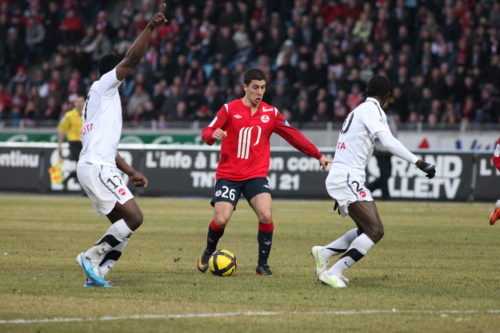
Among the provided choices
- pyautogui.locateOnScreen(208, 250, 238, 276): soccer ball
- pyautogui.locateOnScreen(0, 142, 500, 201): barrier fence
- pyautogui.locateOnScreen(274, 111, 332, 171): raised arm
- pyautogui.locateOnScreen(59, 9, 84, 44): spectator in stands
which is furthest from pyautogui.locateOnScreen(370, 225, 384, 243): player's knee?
pyautogui.locateOnScreen(59, 9, 84, 44): spectator in stands

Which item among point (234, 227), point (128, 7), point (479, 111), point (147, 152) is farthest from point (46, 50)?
point (234, 227)

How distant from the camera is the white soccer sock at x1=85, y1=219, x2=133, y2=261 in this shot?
7.28 meters

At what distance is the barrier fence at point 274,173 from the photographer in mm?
19484

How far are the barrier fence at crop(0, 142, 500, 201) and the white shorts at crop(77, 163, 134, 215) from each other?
13.0 meters

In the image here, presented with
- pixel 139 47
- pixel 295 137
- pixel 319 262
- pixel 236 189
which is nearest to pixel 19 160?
pixel 236 189

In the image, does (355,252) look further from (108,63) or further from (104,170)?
(108,63)

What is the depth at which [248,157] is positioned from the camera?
8.72 m

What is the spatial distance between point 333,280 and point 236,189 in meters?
1.72

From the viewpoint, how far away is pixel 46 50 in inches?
1222

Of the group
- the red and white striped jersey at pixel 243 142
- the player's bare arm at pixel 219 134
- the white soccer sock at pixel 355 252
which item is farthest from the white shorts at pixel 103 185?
the white soccer sock at pixel 355 252

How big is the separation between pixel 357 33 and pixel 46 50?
13020mm

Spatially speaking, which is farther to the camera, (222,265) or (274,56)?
(274,56)

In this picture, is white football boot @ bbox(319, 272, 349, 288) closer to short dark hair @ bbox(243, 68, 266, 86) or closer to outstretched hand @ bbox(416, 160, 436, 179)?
outstretched hand @ bbox(416, 160, 436, 179)

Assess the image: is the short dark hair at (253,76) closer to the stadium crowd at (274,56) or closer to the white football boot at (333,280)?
the white football boot at (333,280)
